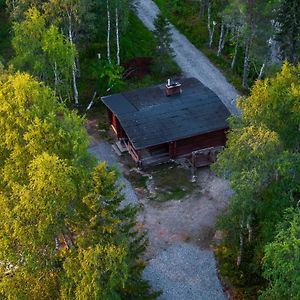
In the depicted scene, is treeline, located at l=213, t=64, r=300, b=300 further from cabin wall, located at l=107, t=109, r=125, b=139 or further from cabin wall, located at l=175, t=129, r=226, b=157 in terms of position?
cabin wall, located at l=107, t=109, r=125, b=139

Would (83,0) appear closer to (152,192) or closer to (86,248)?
(152,192)

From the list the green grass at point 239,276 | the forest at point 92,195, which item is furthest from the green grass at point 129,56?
the green grass at point 239,276

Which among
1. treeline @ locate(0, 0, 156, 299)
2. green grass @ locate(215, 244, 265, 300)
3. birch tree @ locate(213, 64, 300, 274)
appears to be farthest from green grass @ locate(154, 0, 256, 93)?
treeline @ locate(0, 0, 156, 299)

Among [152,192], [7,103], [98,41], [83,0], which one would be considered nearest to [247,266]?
[152,192]

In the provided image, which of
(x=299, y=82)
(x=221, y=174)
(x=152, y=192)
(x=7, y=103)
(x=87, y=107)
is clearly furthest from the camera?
(x=87, y=107)

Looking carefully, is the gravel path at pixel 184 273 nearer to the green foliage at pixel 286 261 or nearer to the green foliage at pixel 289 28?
the green foliage at pixel 286 261

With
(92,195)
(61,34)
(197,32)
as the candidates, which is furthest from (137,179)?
(197,32)
